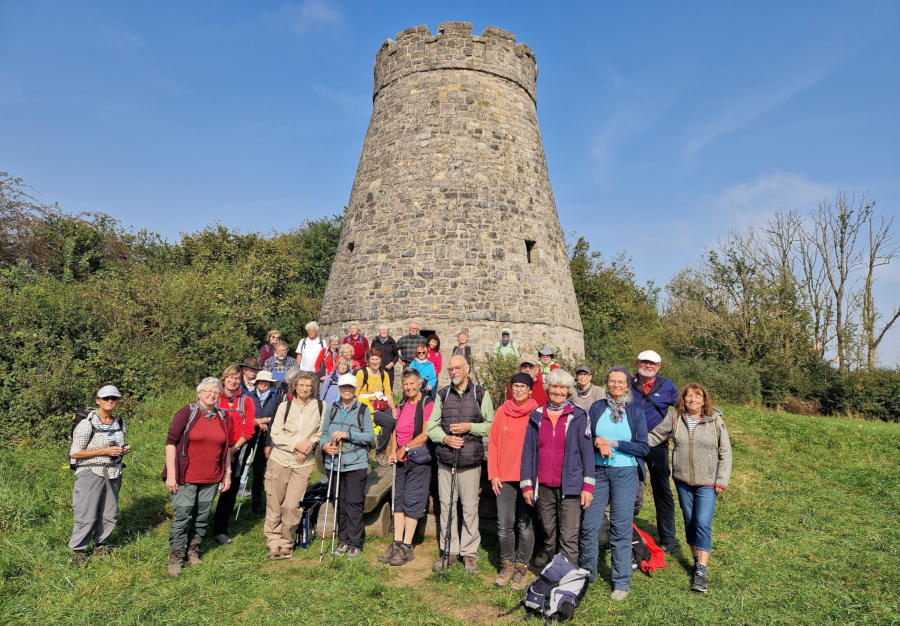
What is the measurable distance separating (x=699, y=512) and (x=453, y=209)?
9168mm

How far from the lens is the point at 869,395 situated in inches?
651

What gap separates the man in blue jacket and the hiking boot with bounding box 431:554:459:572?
235cm

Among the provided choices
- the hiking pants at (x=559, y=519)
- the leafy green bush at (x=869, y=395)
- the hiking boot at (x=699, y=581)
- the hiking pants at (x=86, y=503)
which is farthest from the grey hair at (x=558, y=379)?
the leafy green bush at (x=869, y=395)

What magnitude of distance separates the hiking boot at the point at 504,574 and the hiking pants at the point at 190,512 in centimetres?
300

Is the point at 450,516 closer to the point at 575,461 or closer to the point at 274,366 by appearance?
the point at 575,461

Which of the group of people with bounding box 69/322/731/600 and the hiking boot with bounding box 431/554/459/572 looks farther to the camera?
the hiking boot with bounding box 431/554/459/572

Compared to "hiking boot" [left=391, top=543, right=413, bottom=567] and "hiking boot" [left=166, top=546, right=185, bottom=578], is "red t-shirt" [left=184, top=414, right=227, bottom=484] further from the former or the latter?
"hiking boot" [left=391, top=543, right=413, bottom=567]

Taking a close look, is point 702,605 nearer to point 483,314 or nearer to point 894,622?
point 894,622

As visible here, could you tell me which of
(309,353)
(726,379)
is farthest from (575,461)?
(726,379)

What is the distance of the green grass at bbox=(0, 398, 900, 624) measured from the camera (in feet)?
12.9

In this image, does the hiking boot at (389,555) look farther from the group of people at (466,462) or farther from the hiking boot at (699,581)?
the hiking boot at (699,581)

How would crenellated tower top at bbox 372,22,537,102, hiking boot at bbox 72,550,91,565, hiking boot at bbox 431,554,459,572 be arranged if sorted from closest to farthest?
1. hiking boot at bbox 72,550,91,565
2. hiking boot at bbox 431,554,459,572
3. crenellated tower top at bbox 372,22,537,102

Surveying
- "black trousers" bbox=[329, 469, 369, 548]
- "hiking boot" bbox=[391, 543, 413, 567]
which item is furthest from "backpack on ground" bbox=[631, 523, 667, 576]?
"black trousers" bbox=[329, 469, 369, 548]

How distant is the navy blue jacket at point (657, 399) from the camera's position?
518 centimetres
